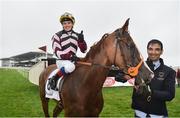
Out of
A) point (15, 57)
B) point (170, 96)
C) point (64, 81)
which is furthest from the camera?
point (15, 57)

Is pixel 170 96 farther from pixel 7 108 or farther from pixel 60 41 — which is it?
pixel 7 108

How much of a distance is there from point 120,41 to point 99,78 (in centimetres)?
70

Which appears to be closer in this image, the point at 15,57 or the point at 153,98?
the point at 153,98

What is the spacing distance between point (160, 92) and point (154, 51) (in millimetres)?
555

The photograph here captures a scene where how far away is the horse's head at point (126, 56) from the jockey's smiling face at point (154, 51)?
0.18 meters

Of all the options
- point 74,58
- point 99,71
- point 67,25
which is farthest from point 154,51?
point 67,25

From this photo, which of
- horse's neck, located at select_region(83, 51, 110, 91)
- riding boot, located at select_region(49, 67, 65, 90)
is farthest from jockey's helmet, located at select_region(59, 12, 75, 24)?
horse's neck, located at select_region(83, 51, 110, 91)

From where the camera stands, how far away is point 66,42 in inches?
282

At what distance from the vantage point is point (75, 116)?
6371 millimetres

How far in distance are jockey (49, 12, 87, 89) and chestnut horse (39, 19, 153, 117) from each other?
1.24ft

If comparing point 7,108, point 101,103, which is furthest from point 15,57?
point 101,103

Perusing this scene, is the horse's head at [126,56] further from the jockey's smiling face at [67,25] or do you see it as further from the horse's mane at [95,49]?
the jockey's smiling face at [67,25]

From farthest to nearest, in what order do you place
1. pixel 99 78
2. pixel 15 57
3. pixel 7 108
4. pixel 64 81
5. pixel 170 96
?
pixel 15 57, pixel 7 108, pixel 64 81, pixel 99 78, pixel 170 96

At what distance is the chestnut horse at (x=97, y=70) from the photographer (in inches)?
232
